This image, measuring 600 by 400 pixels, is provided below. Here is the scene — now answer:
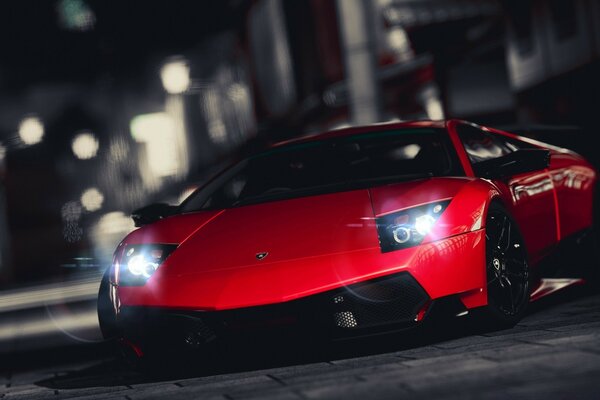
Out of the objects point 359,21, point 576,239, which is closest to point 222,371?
point 576,239

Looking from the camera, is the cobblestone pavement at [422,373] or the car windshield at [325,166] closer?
the cobblestone pavement at [422,373]

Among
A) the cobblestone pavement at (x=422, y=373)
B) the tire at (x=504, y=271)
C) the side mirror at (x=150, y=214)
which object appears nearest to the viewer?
the cobblestone pavement at (x=422, y=373)

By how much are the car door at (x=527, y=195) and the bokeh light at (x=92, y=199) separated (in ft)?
122

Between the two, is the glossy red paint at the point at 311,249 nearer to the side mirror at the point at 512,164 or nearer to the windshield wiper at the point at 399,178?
the side mirror at the point at 512,164

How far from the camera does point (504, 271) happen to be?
16.9ft

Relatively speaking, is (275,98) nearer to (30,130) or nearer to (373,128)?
(30,130)

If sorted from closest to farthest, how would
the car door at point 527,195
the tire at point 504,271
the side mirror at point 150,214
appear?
the tire at point 504,271, the car door at point 527,195, the side mirror at point 150,214

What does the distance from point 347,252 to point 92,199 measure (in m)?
42.0

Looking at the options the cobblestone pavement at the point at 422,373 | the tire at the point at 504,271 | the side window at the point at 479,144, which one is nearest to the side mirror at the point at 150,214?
the cobblestone pavement at the point at 422,373

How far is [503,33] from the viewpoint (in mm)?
23594

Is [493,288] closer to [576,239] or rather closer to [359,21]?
[576,239]

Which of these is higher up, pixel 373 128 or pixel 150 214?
pixel 373 128

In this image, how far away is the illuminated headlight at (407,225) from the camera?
4.65 meters

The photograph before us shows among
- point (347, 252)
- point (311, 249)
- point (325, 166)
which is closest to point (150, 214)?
point (325, 166)
